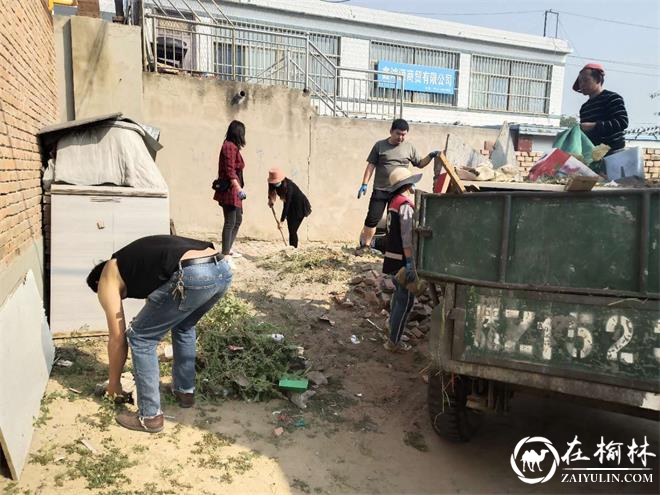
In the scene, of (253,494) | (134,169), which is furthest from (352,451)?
(134,169)

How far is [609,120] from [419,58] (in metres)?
13.3

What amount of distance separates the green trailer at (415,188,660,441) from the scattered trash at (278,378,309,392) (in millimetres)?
1248

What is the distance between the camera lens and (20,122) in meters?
4.27

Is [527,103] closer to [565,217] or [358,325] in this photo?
[358,325]

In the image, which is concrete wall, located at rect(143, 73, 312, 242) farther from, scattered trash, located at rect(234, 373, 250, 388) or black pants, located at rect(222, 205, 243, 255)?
scattered trash, located at rect(234, 373, 250, 388)

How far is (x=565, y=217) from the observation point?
2.67 meters

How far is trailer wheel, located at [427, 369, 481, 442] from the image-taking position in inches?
133

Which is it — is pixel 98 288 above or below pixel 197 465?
above

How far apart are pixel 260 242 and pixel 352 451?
19.5 feet

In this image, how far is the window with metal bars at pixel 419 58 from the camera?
16969 millimetres

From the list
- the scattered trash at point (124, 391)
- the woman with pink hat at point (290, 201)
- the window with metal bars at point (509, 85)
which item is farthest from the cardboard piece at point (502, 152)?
the window with metal bars at point (509, 85)

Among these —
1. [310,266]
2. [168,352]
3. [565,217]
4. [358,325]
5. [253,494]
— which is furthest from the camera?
[310,266]

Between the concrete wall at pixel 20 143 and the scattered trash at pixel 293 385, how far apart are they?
1.98 meters

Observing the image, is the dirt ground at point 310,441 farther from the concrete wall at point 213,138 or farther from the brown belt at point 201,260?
the concrete wall at point 213,138
